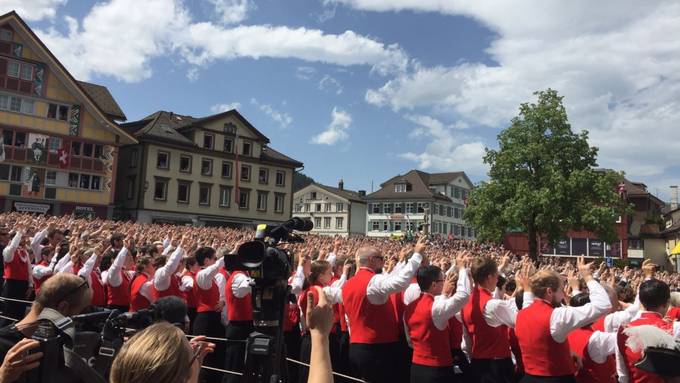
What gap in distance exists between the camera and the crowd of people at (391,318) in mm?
2748

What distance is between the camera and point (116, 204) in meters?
47.0

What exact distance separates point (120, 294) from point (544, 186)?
97.5ft

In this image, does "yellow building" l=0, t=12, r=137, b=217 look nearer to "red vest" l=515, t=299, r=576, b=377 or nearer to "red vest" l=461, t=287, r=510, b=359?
"red vest" l=461, t=287, r=510, b=359

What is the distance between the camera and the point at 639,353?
4199 mm

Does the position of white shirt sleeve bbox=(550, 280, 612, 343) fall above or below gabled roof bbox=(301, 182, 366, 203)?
below

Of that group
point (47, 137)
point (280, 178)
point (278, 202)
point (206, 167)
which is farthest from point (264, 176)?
point (47, 137)

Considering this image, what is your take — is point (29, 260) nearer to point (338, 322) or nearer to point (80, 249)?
point (80, 249)

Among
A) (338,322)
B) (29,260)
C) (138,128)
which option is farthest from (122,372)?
(138,128)

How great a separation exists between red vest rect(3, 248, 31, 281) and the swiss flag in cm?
3300

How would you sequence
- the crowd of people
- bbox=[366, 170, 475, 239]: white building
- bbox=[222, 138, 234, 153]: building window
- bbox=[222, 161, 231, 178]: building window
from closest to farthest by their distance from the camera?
the crowd of people → bbox=[222, 161, 231, 178]: building window → bbox=[222, 138, 234, 153]: building window → bbox=[366, 170, 475, 239]: white building

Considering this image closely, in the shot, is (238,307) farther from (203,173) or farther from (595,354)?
(203,173)

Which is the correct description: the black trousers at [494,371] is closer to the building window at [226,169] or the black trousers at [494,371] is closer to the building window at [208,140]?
the building window at [208,140]

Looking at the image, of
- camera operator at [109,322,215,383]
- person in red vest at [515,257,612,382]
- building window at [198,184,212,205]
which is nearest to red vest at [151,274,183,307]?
person in red vest at [515,257,612,382]

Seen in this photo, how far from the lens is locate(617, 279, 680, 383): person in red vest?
4262 mm
